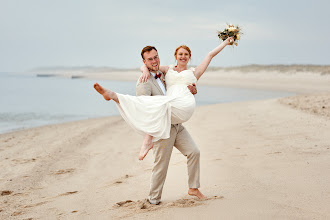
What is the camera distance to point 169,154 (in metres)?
4.49

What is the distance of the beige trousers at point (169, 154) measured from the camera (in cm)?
445

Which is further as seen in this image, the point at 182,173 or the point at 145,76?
the point at 182,173

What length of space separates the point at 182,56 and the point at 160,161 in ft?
4.31

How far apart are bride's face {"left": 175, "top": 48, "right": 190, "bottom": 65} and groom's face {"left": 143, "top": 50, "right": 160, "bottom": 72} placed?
0.98 feet


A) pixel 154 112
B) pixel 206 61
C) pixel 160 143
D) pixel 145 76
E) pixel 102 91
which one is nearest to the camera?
pixel 102 91

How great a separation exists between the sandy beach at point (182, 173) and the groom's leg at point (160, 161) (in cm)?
16

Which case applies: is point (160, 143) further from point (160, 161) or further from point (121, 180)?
point (121, 180)

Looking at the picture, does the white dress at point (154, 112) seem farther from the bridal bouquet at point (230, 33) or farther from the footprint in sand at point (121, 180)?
the footprint in sand at point (121, 180)

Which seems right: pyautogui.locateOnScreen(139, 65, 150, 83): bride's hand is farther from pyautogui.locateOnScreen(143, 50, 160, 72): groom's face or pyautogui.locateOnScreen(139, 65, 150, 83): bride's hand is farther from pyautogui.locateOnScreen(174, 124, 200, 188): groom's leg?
pyautogui.locateOnScreen(174, 124, 200, 188): groom's leg

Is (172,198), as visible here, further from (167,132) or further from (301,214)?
(301,214)

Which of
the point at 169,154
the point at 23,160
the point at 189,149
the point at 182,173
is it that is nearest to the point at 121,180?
the point at 182,173

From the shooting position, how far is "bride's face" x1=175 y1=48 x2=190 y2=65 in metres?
4.54

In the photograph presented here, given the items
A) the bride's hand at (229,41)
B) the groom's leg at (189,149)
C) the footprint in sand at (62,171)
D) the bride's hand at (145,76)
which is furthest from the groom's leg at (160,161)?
the footprint in sand at (62,171)

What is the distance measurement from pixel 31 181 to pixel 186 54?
3912 mm
